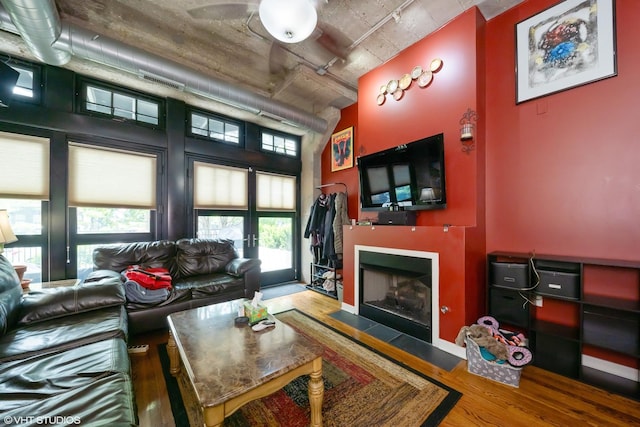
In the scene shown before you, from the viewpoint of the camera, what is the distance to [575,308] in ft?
6.46

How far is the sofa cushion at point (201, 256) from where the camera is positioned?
3.15 m

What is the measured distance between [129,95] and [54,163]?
1205mm

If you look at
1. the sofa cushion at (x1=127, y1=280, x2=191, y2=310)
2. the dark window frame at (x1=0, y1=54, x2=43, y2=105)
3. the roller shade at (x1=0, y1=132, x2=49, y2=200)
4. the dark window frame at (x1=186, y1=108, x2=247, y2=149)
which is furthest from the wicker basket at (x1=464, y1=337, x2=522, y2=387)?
the dark window frame at (x1=0, y1=54, x2=43, y2=105)

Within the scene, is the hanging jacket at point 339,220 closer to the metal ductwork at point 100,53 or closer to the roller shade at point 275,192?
the roller shade at point 275,192

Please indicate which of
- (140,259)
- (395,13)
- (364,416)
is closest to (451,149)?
(395,13)

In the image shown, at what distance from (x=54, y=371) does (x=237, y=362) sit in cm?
91

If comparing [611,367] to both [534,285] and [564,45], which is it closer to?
[534,285]

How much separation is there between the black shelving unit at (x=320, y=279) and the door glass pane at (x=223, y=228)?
4.26ft

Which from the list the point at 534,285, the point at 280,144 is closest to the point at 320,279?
the point at 280,144

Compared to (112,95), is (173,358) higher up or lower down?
lower down

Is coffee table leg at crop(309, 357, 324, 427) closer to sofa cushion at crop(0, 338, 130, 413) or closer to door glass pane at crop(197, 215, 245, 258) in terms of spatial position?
sofa cushion at crop(0, 338, 130, 413)

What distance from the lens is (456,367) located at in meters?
1.97

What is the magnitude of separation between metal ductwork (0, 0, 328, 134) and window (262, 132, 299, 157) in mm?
1088

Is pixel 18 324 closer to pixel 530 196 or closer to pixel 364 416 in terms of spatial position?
pixel 364 416
